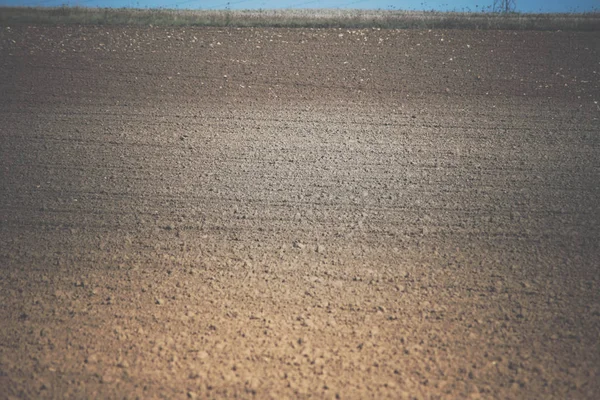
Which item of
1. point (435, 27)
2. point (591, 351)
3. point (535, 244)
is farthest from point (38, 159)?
point (435, 27)

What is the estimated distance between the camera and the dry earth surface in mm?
3355

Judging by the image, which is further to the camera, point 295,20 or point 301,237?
point 295,20

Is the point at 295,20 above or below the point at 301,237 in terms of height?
above

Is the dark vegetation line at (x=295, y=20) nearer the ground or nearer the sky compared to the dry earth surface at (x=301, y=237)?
nearer the sky

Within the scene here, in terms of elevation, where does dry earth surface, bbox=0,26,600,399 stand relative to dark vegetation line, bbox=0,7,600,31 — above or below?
below

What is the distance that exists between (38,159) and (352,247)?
4.71 metres

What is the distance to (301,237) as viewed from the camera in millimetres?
4840

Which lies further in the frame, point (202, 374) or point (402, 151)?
point (402, 151)

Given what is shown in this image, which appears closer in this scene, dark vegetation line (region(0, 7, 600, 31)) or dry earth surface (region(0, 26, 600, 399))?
dry earth surface (region(0, 26, 600, 399))

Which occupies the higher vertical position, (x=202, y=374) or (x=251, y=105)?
(x=251, y=105)

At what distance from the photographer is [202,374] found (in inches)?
130

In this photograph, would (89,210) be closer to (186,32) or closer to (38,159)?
(38,159)

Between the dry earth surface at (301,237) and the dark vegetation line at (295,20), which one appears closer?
the dry earth surface at (301,237)

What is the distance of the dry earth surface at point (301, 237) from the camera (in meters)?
3.36
